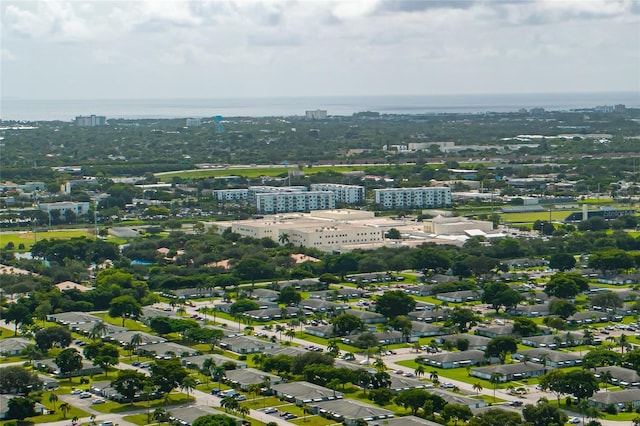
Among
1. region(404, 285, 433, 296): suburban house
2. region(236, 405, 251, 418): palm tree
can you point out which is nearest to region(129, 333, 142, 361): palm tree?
region(236, 405, 251, 418): palm tree

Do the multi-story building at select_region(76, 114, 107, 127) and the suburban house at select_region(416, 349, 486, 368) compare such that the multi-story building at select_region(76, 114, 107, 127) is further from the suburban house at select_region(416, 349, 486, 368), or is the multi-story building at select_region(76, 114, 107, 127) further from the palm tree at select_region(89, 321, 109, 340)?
the suburban house at select_region(416, 349, 486, 368)

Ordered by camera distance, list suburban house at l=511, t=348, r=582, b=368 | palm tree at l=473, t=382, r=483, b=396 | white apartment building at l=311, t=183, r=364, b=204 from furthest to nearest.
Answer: white apartment building at l=311, t=183, r=364, b=204
suburban house at l=511, t=348, r=582, b=368
palm tree at l=473, t=382, r=483, b=396

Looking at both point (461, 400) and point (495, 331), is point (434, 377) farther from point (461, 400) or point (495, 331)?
point (495, 331)

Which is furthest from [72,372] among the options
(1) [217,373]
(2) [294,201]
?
(2) [294,201]

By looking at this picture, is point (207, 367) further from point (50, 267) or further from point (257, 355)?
point (50, 267)

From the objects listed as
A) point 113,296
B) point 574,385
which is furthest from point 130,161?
point 574,385
